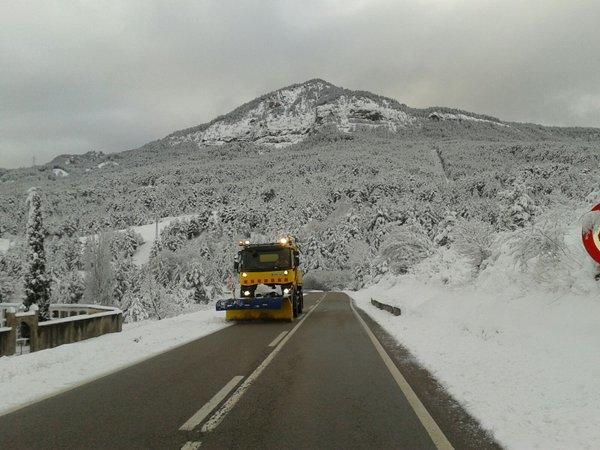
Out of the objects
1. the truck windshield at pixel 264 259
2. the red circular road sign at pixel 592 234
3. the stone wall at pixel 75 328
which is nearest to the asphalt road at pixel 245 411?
the red circular road sign at pixel 592 234

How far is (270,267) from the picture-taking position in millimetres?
19422

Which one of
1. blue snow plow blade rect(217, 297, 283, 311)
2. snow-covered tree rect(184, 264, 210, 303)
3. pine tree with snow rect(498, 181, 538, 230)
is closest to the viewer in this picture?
blue snow plow blade rect(217, 297, 283, 311)

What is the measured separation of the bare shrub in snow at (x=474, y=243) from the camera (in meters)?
20.0

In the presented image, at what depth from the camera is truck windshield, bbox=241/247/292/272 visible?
19422 mm

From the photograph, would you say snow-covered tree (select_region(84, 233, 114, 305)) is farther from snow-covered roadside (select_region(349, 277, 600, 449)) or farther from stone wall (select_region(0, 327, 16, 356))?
snow-covered roadside (select_region(349, 277, 600, 449))

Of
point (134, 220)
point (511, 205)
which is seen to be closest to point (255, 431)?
point (511, 205)

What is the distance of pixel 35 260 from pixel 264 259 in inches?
750

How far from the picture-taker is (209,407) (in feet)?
19.6

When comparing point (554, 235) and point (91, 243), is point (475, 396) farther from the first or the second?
point (91, 243)

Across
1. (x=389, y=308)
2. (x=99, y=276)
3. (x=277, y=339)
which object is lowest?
(x=389, y=308)

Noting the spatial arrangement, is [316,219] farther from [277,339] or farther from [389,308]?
[277,339]

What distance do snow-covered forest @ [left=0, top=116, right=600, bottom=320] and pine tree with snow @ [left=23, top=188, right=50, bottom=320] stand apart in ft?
6.96

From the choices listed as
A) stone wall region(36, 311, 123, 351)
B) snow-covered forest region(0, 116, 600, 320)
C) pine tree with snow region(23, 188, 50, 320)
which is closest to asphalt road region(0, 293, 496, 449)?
stone wall region(36, 311, 123, 351)

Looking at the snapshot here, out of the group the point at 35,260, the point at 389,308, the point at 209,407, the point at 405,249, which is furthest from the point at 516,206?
the point at 209,407
